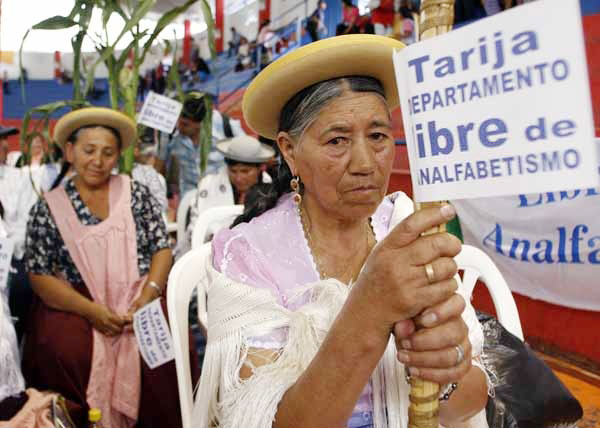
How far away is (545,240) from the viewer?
2.97 meters

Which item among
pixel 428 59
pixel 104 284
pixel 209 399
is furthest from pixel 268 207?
pixel 104 284

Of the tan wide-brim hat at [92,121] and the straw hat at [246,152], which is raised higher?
the tan wide-brim hat at [92,121]

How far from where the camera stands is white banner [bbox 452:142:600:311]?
9.02 feet

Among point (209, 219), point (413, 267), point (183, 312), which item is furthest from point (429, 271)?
point (209, 219)

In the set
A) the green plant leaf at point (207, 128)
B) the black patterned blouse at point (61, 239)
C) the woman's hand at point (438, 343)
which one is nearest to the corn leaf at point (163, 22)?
the green plant leaf at point (207, 128)

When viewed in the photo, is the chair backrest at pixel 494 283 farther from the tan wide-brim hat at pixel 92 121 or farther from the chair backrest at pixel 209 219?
the tan wide-brim hat at pixel 92 121

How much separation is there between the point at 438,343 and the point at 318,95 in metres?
0.65

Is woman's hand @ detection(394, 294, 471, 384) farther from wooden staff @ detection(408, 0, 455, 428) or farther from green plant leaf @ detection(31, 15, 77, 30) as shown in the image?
green plant leaf @ detection(31, 15, 77, 30)

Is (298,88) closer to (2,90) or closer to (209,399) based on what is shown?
(209,399)

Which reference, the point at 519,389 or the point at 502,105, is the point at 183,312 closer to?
the point at 519,389

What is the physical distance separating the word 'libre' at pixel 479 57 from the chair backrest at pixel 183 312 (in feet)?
3.33

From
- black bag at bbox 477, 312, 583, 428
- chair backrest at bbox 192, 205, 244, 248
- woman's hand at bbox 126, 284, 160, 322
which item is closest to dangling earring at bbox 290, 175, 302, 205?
black bag at bbox 477, 312, 583, 428

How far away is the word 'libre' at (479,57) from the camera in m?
0.56

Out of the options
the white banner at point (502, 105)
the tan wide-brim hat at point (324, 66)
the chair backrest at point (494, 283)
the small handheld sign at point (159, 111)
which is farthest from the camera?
the small handheld sign at point (159, 111)
